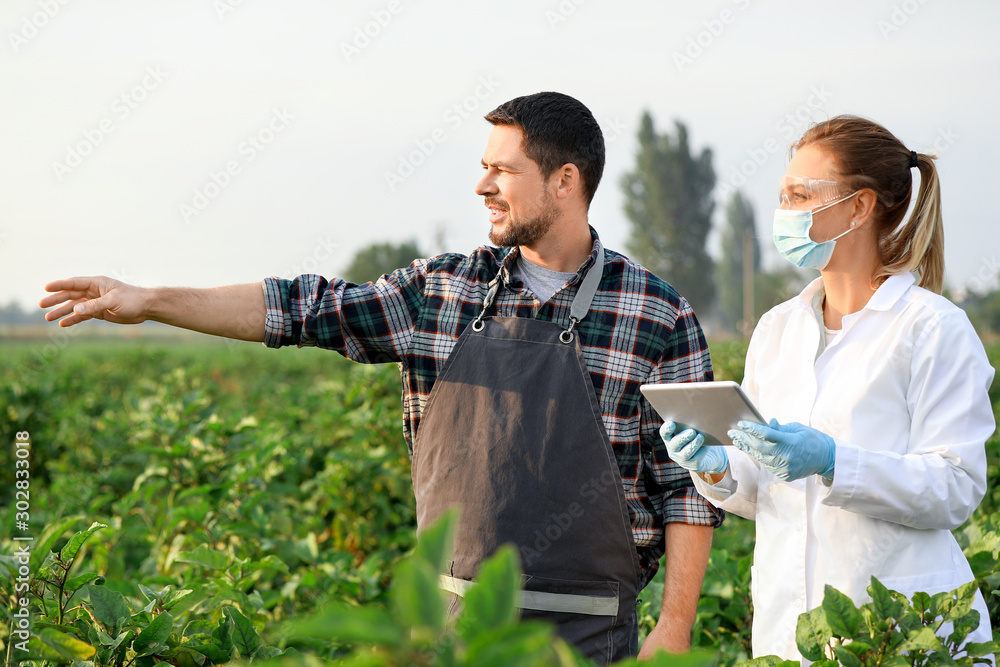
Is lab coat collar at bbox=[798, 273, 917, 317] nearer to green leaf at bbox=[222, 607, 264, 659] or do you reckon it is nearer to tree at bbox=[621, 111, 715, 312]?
green leaf at bbox=[222, 607, 264, 659]

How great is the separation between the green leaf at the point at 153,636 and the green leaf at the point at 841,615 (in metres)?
1.08

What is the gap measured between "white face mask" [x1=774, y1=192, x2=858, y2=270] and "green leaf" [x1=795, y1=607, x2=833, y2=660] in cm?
91

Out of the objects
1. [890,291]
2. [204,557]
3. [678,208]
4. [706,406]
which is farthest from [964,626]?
[678,208]

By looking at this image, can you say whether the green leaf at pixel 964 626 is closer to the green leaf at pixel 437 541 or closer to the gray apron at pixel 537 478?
the gray apron at pixel 537 478

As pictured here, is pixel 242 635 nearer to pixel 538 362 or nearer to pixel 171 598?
pixel 171 598

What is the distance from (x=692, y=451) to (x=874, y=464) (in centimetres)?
36

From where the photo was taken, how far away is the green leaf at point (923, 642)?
1191mm

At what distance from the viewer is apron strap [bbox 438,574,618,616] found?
1.87 m

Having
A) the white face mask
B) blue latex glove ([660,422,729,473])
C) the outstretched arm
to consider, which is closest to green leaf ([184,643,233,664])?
the outstretched arm

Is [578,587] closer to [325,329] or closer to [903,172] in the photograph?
[325,329]

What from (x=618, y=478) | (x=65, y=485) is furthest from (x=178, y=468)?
(x=618, y=478)

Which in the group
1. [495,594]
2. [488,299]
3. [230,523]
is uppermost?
[488,299]

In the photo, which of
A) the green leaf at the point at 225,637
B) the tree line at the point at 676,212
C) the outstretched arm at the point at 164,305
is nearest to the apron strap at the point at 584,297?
the outstretched arm at the point at 164,305

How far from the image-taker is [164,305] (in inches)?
73.2
